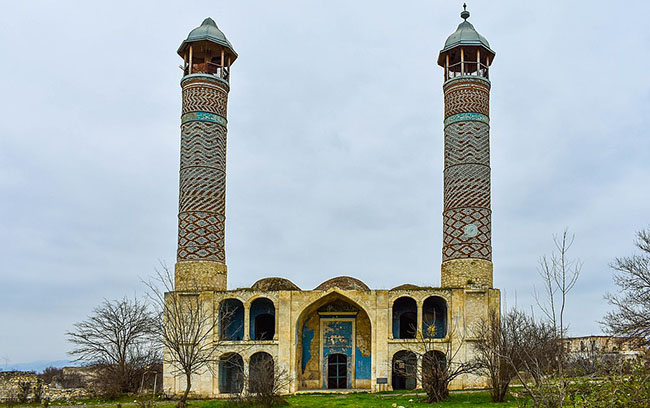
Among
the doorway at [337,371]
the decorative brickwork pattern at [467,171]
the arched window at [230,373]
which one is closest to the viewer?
the arched window at [230,373]

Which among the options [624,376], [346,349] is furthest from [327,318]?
[624,376]

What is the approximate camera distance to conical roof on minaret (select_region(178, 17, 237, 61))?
27406 millimetres

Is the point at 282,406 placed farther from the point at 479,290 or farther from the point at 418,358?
the point at 479,290

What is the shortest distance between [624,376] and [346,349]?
1769 cm

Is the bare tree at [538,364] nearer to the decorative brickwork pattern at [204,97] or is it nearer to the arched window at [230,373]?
the arched window at [230,373]

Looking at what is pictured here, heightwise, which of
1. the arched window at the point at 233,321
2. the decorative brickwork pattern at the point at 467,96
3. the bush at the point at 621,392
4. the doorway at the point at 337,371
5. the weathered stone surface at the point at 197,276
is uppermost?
the decorative brickwork pattern at the point at 467,96

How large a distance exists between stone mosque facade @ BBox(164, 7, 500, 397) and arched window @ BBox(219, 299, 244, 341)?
0.17ft

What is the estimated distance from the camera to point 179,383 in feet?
80.6

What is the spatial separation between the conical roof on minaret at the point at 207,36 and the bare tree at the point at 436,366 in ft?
44.8

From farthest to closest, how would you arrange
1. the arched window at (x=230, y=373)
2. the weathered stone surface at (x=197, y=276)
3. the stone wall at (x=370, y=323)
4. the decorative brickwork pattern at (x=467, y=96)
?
the decorative brickwork pattern at (x=467, y=96) → the weathered stone surface at (x=197, y=276) → the arched window at (x=230, y=373) → the stone wall at (x=370, y=323)

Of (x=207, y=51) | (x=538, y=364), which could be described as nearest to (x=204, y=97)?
(x=207, y=51)

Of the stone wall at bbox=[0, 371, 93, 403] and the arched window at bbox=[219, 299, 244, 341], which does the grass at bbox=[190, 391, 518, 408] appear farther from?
the stone wall at bbox=[0, 371, 93, 403]

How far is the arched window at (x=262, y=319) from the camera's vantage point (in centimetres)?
2619

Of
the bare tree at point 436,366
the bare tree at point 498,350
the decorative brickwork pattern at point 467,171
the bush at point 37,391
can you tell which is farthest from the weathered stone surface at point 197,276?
the bare tree at point 498,350
